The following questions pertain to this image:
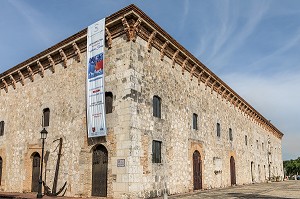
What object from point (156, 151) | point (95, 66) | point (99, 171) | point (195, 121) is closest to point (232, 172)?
point (195, 121)

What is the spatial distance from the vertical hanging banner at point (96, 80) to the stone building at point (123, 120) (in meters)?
0.31

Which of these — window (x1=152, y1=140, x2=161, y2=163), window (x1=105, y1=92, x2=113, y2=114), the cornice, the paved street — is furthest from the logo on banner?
the paved street

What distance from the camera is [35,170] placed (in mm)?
15930

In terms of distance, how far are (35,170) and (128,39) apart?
8.93 m

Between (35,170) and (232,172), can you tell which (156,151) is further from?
(232,172)

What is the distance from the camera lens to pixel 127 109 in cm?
1184

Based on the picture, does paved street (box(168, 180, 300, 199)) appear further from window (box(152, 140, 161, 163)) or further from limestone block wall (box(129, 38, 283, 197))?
window (box(152, 140, 161, 163))

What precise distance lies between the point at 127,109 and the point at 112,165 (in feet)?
7.63

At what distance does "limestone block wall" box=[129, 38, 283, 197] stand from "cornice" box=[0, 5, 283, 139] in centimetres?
46

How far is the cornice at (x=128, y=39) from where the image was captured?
12.5 meters

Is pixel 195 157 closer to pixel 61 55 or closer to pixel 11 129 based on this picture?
pixel 61 55

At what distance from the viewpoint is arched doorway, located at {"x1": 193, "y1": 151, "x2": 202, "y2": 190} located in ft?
53.6

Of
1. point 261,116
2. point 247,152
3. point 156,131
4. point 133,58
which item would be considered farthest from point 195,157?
point 261,116

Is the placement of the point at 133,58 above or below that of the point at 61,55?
below
